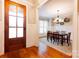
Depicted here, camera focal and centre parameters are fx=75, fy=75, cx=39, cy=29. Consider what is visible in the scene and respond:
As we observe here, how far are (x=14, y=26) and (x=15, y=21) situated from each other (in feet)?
0.74

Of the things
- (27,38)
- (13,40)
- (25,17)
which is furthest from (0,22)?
(27,38)

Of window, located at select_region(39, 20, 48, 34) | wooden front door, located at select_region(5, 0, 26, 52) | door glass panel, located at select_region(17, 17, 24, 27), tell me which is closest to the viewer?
wooden front door, located at select_region(5, 0, 26, 52)

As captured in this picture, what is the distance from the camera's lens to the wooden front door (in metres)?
3.03

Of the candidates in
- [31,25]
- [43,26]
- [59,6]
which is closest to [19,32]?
[31,25]

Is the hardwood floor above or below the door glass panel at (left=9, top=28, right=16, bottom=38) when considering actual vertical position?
below

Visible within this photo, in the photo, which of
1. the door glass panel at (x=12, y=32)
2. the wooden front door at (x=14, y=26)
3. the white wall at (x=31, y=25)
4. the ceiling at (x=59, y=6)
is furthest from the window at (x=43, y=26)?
the door glass panel at (x=12, y=32)

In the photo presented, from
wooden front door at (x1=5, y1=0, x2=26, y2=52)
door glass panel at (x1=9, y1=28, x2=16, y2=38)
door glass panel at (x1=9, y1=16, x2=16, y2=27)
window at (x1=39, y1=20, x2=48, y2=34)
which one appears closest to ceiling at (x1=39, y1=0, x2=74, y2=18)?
wooden front door at (x1=5, y1=0, x2=26, y2=52)

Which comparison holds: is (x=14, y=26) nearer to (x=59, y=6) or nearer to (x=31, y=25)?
(x=31, y=25)

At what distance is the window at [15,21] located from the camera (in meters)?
3.17

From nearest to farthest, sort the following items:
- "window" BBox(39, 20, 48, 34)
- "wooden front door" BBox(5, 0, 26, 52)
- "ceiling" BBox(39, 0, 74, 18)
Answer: "wooden front door" BBox(5, 0, 26, 52), "ceiling" BBox(39, 0, 74, 18), "window" BBox(39, 20, 48, 34)

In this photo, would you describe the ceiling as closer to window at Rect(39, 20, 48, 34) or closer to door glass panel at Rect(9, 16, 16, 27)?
door glass panel at Rect(9, 16, 16, 27)

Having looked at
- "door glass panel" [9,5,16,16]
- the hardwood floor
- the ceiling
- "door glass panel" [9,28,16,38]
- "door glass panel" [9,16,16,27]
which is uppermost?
the ceiling

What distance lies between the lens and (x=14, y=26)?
10.8 ft

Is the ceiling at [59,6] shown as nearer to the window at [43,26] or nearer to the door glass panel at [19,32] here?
the door glass panel at [19,32]
